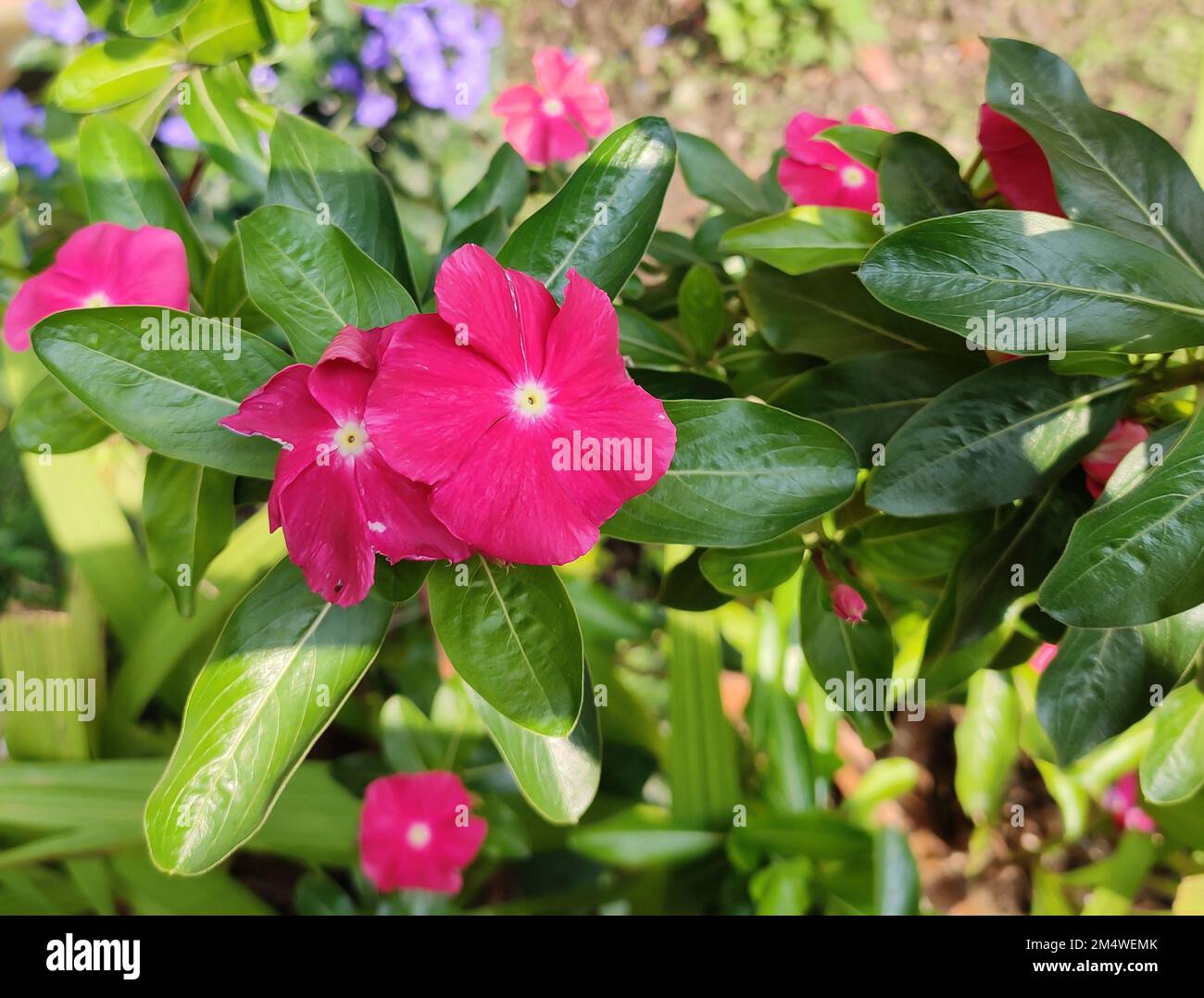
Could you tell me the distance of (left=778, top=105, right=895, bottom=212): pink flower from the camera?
2.81 ft

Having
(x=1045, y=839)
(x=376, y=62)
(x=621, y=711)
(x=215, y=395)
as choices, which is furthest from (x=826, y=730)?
(x=376, y=62)

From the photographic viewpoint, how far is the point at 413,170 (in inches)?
80.0

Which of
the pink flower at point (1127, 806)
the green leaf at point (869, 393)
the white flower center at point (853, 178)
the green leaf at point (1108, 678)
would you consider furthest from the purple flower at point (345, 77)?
the pink flower at point (1127, 806)

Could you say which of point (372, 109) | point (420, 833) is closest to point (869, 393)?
point (420, 833)

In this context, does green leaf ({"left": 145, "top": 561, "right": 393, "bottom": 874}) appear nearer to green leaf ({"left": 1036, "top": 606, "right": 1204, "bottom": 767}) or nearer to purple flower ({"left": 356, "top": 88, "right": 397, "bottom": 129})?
green leaf ({"left": 1036, "top": 606, "right": 1204, "bottom": 767})

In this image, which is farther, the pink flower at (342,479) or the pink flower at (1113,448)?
the pink flower at (1113,448)

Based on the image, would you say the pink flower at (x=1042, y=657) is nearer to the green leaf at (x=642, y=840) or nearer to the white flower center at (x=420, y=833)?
the green leaf at (x=642, y=840)

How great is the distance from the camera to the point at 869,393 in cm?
Result: 78

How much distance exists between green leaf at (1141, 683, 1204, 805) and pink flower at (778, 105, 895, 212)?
607mm

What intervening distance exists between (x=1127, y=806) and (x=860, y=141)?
4.24ft

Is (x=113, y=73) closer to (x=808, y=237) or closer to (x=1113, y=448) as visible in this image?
(x=808, y=237)

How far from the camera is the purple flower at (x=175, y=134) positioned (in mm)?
1742

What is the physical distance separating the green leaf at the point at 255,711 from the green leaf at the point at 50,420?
0.91ft

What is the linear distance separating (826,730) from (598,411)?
3.60ft
